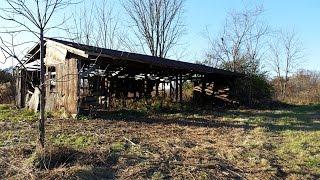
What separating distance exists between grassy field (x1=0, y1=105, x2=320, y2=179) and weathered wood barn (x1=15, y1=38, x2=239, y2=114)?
2000 millimetres

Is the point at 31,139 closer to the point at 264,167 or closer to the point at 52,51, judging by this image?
the point at 264,167

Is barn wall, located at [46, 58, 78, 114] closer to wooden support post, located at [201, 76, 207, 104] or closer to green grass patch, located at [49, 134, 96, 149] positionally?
green grass patch, located at [49, 134, 96, 149]

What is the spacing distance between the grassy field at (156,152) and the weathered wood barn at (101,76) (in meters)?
2.00

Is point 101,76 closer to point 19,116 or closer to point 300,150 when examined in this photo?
point 19,116

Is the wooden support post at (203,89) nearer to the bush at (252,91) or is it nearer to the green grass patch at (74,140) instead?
the bush at (252,91)

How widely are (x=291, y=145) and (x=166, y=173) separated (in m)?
3.83

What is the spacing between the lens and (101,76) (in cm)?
1875

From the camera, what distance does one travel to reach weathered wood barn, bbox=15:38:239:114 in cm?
1415

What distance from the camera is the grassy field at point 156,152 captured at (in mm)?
6605

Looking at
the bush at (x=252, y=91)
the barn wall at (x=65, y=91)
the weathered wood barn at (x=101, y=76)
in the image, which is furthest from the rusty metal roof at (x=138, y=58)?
the bush at (x=252, y=91)

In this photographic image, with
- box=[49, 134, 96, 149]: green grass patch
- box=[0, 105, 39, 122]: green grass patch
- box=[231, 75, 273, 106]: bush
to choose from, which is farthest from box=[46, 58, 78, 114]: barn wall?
box=[231, 75, 273, 106]: bush

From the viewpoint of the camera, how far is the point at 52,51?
647 inches

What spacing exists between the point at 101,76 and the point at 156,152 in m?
11.4

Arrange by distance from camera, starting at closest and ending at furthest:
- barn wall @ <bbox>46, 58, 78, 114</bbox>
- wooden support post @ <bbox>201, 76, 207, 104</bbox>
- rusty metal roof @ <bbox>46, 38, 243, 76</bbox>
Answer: barn wall @ <bbox>46, 58, 78, 114</bbox>, rusty metal roof @ <bbox>46, 38, 243, 76</bbox>, wooden support post @ <bbox>201, 76, 207, 104</bbox>
